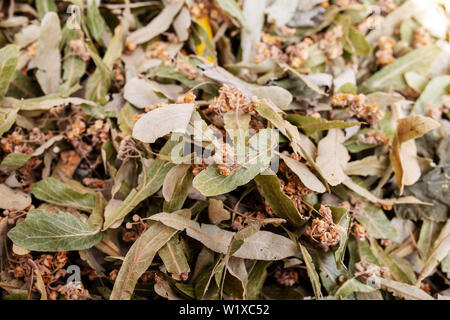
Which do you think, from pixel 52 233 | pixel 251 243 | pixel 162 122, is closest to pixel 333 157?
pixel 251 243

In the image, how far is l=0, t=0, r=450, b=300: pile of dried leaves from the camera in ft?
2.64

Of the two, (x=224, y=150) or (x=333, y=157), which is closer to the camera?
(x=224, y=150)

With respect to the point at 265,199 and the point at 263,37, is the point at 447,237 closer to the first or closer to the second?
the point at 265,199

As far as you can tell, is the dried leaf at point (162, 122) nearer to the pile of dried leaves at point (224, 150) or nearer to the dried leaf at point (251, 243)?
the pile of dried leaves at point (224, 150)

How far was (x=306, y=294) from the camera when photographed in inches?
35.6

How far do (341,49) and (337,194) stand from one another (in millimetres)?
390

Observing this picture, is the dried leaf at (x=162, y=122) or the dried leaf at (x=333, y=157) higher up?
the dried leaf at (x=162, y=122)

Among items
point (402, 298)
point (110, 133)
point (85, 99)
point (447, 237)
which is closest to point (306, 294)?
point (402, 298)

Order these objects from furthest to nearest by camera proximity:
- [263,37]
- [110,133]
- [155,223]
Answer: [263,37]
[110,133]
[155,223]

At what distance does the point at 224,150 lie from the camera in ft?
2.44

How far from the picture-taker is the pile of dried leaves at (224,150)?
80cm

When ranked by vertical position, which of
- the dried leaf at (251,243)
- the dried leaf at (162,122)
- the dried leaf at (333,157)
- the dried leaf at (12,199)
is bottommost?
the dried leaf at (251,243)

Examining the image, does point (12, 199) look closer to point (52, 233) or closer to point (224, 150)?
point (52, 233)

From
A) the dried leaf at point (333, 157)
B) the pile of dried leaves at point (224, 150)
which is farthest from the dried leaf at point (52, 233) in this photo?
the dried leaf at point (333, 157)
